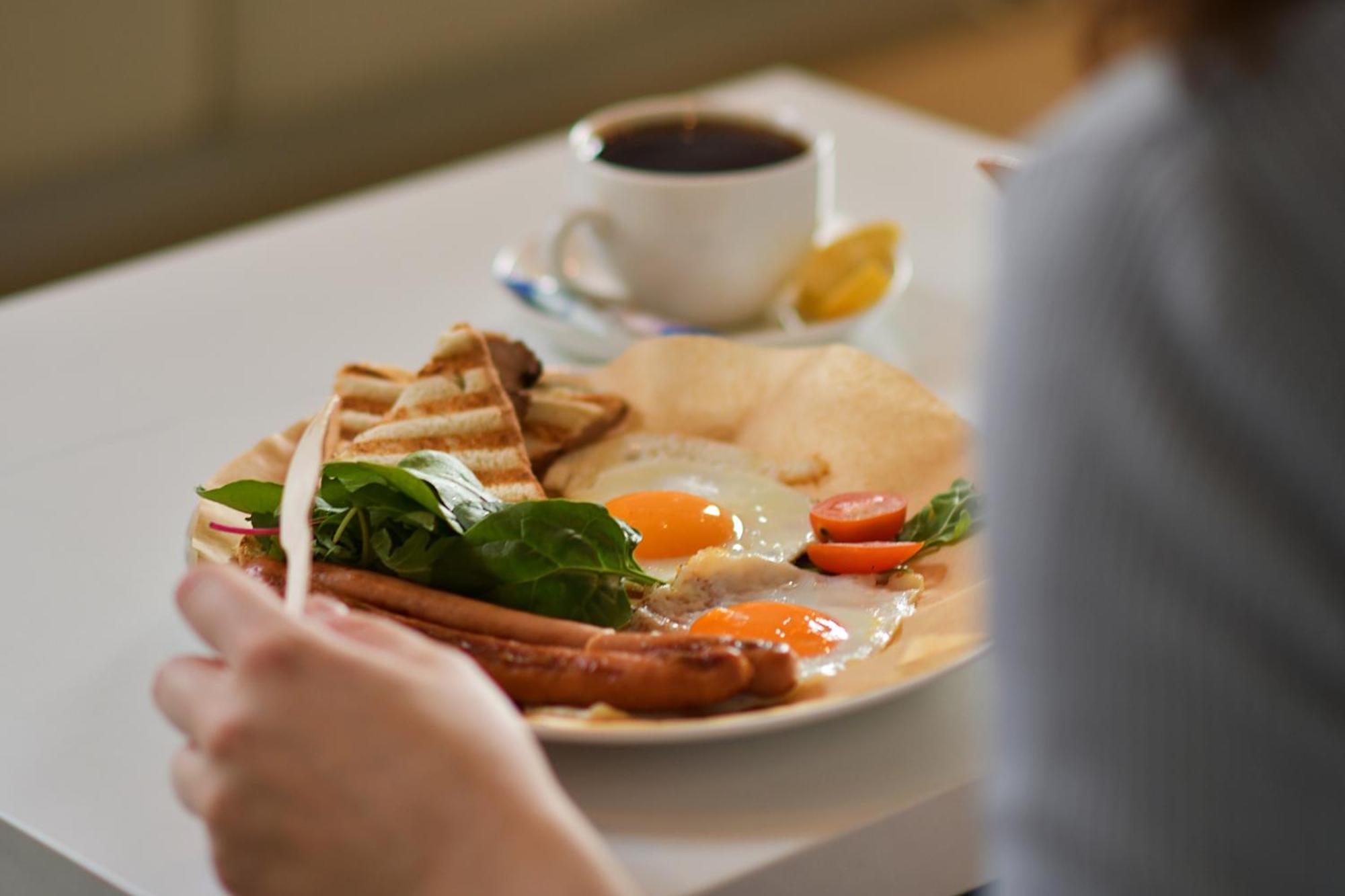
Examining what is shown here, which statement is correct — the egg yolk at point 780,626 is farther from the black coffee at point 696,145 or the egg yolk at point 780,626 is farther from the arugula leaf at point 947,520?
the black coffee at point 696,145

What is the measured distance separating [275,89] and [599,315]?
2.24m

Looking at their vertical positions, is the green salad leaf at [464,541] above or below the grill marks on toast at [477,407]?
below

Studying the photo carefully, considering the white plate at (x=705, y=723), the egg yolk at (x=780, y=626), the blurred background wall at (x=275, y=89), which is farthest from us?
the blurred background wall at (x=275, y=89)

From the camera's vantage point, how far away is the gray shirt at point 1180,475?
40 cm

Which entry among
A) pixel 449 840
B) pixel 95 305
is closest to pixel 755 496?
pixel 449 840

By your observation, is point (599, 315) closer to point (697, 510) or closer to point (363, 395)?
point (363, 395)

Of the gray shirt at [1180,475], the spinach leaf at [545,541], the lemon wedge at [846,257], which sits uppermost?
the lemon wedge at [846,257]

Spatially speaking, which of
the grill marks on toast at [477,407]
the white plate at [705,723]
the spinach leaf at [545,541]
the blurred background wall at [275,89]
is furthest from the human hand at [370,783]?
the blurred background wall at [275,89]

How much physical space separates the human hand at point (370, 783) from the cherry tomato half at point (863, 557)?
40cm

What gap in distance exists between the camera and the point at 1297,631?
42 centimetres

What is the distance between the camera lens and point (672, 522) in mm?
1057

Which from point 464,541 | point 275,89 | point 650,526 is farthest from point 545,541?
point 275,89

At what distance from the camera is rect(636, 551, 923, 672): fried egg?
2.97 feet

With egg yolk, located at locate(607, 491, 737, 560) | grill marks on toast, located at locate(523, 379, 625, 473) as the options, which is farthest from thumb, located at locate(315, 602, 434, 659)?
grill marks on toast, located at locate(523, 379, 625, 473)
